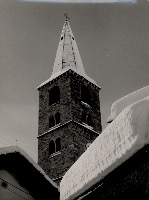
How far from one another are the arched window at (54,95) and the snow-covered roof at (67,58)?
0.89 meters

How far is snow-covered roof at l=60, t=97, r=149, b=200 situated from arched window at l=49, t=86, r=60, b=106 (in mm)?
24819

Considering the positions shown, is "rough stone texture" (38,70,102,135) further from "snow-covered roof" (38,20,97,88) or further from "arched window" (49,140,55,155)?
"arched window" (49,140,55,155)

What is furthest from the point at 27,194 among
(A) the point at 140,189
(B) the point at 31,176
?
(A) the point at 140,189

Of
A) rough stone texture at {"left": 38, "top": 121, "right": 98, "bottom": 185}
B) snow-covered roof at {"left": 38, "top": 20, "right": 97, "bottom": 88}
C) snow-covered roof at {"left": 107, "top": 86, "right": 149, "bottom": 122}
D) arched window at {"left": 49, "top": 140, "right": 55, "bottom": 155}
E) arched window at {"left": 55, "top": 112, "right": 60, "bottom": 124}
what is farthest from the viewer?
snow-covered roof at {"left": 38, "top": 20, "right": 97, "bottom": 88}

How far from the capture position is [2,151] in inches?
285

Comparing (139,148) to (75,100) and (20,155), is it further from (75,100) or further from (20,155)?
(75,100)

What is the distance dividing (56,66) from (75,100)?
13.0 ft

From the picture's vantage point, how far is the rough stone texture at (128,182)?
4.03 meters

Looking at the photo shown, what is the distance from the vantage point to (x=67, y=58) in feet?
103

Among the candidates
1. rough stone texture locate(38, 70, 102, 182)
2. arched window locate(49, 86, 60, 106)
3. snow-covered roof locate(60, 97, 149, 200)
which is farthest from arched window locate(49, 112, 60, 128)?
snow-covered roof locate(60, 97, 149, 200)

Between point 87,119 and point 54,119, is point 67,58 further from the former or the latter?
point 54,119

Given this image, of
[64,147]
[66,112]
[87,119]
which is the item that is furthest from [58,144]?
[87,119]

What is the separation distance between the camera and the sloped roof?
723cm

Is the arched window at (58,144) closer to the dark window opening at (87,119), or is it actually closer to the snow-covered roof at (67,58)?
the dark window opening at (87,119)
